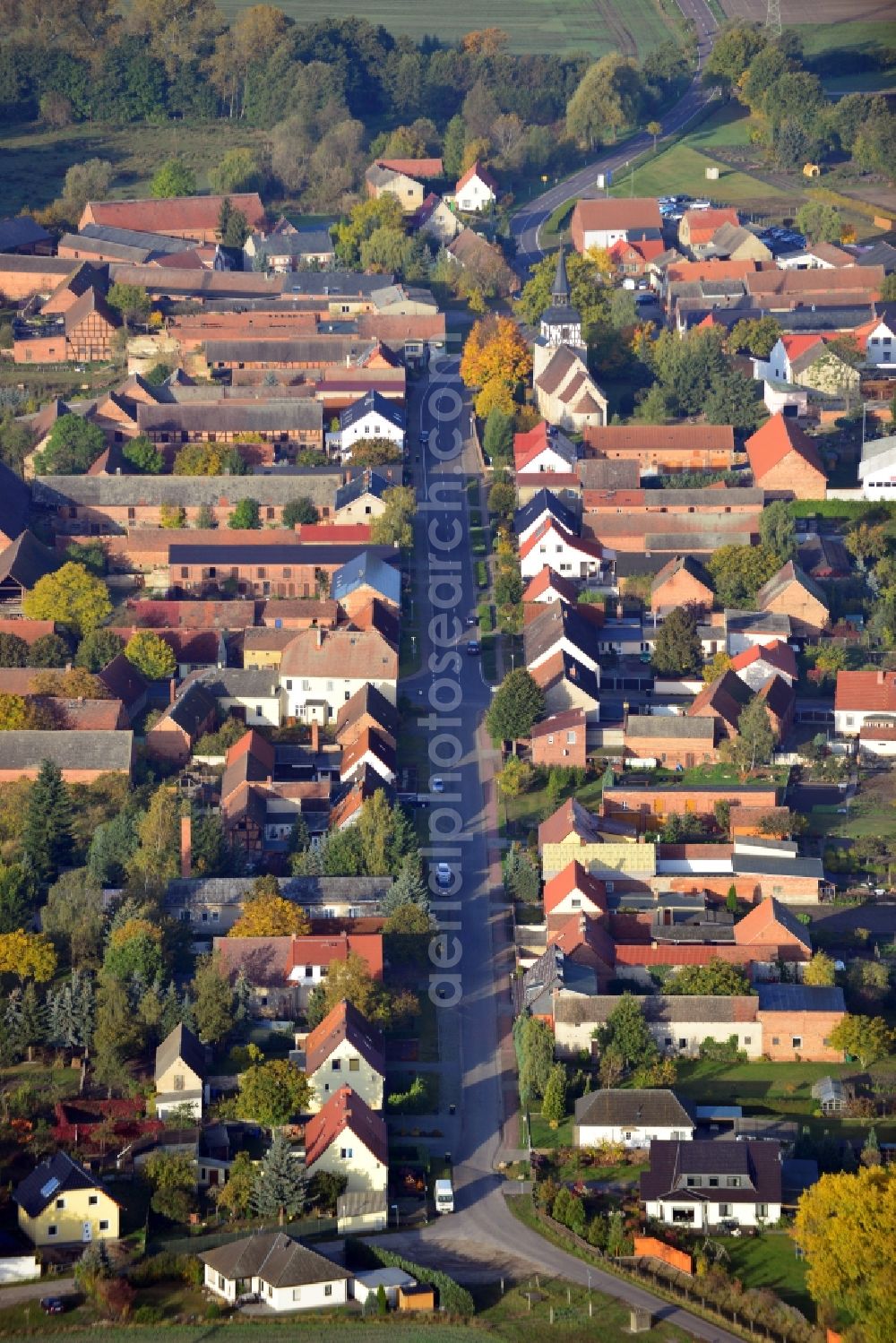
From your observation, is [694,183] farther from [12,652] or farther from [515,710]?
[12,652]

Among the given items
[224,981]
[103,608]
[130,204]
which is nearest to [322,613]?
[103,608]

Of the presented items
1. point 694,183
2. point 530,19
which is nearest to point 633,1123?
point 694,183

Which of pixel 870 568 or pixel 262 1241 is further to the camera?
pixel 870 568

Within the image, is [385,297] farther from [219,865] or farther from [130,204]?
[219,865]

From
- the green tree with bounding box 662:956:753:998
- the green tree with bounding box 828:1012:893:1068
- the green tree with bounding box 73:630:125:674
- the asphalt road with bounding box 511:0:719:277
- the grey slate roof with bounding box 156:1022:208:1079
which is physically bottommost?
the green tree with bounding box 828:1012:893:1068

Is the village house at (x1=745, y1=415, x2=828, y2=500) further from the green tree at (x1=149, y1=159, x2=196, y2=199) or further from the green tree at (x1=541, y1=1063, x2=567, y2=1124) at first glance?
the green tree at (x1=149, y1=159, x2=196, y2=199)

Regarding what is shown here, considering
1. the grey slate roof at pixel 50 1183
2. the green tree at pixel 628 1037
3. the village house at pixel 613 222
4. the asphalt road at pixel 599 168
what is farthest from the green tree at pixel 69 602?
the village house at pixel 613 222

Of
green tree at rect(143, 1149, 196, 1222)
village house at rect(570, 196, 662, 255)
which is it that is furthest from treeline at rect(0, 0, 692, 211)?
green tree at rect(143, 1149, 196, 1222)
